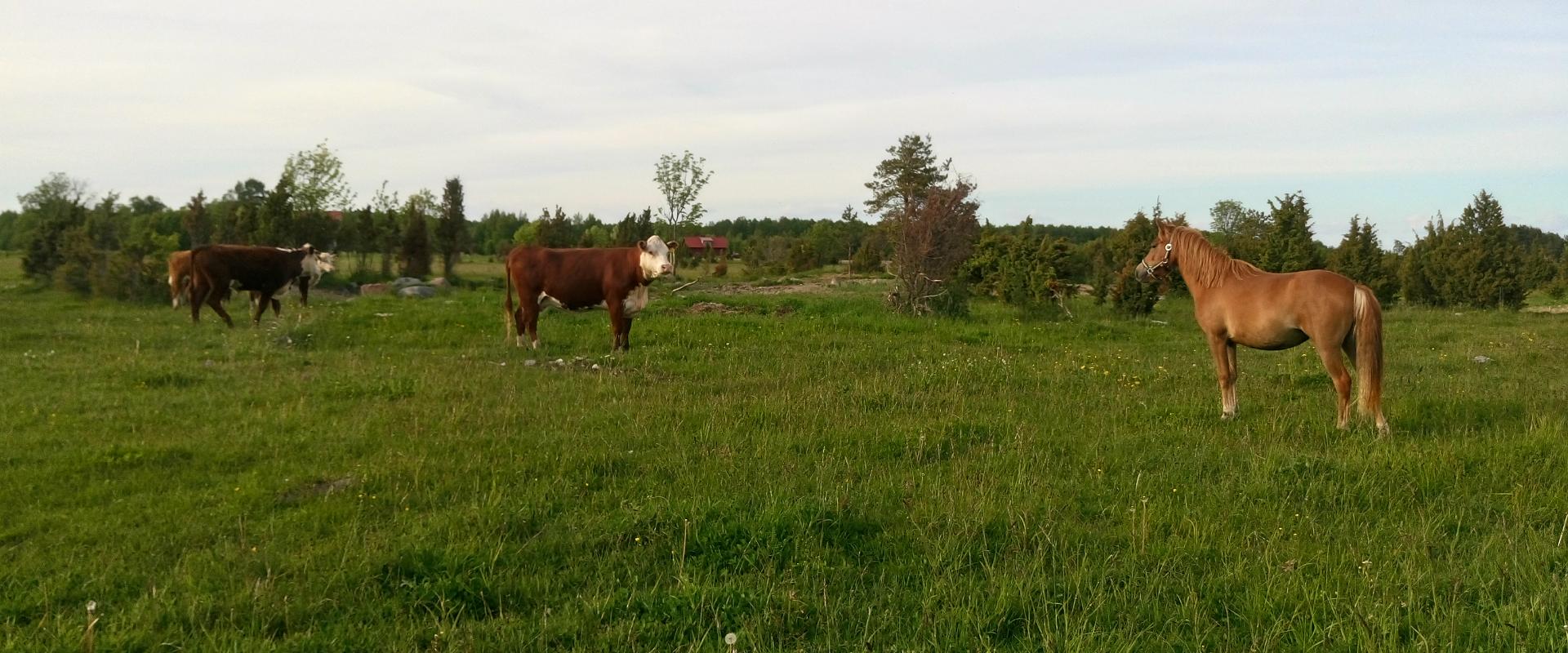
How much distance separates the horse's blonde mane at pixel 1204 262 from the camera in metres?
8.88

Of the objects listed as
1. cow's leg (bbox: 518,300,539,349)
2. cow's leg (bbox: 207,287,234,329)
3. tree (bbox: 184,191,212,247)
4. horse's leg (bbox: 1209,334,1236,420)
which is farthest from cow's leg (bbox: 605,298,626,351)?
tree (bbox: 184,191,212,247)

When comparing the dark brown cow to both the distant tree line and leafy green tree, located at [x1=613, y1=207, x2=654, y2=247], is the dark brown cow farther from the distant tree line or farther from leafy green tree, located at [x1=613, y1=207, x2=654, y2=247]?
leafy green tree, located at [x1=613, y1=207, x2=654, y2=247]

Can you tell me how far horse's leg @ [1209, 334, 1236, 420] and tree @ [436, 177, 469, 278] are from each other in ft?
95.1

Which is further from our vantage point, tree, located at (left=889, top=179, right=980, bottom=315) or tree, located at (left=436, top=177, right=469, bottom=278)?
tree, located at (left=436, top=177, right=469, bottom=278)

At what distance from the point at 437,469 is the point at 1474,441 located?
7.62 m

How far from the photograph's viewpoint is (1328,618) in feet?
12.4

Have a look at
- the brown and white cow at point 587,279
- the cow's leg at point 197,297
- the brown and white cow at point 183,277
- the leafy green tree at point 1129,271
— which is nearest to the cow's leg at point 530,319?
the brown and white cow at point 587,279

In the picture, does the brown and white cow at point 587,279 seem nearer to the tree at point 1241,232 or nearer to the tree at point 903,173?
the tree at point 1241,232

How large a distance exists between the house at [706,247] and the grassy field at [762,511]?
4186cm

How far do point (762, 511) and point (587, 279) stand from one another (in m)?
8.80

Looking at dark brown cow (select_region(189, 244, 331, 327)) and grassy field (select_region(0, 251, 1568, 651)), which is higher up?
dark brown cow (select_region(189, 244, 331, 327))

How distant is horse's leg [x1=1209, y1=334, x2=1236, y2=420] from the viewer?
8.34 metres

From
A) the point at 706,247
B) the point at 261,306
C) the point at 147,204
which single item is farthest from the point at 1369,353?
the point at 147,204

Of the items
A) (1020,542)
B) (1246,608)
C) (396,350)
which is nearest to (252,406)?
(396,350)
